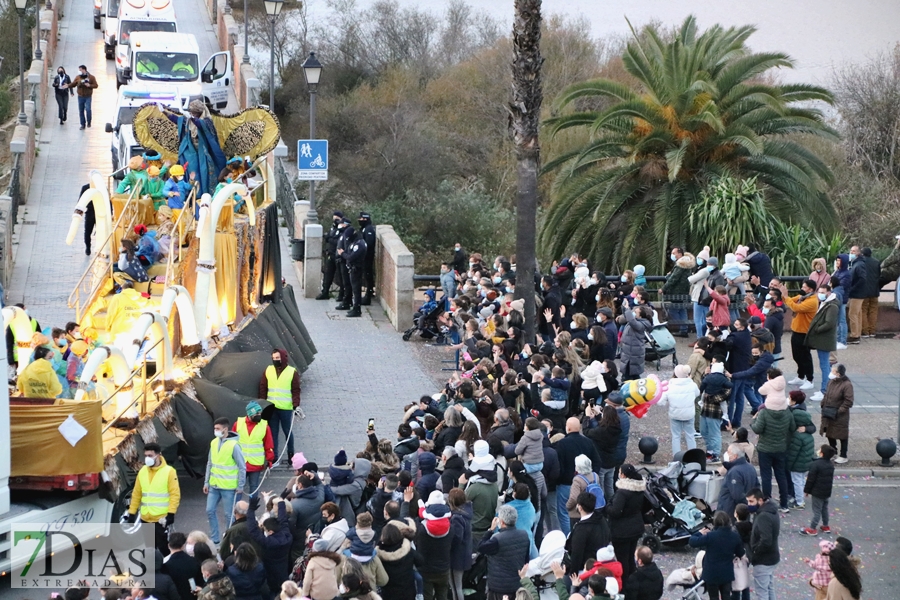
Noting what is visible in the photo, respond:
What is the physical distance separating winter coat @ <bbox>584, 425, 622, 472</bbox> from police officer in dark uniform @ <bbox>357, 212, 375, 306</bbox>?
981 cm

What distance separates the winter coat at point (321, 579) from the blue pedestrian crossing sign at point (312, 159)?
1542 cm

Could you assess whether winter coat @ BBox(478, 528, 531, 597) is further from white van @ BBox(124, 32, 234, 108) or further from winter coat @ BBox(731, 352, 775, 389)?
white van @ BBox(124, 32, 234, 108)

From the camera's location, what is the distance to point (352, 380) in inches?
784

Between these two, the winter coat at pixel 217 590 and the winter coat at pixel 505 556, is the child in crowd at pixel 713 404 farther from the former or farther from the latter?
the winter coat at pixel 217 590

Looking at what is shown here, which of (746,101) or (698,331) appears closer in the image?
(698,331)

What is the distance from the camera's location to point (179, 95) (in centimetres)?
3131

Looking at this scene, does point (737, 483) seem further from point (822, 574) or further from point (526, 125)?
point (526, 125)

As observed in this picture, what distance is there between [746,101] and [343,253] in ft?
28.1

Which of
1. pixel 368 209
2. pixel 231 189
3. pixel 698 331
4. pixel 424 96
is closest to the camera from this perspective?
pixel 231 189

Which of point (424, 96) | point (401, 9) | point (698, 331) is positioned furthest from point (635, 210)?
point (401, 9)

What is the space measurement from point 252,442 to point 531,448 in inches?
123

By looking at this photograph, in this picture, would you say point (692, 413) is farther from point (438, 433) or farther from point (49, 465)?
point (49, 465)

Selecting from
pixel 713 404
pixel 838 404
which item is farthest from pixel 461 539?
pixel 838 404

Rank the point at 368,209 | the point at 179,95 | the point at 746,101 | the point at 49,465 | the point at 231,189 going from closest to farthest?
the point at 49,465 < the point at 231,189 < the point at 746,101 < the point at 179,95 < the point at 368,209
